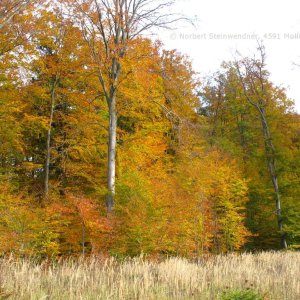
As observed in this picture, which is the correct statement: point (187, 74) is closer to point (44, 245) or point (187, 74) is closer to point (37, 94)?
point (37, 94)

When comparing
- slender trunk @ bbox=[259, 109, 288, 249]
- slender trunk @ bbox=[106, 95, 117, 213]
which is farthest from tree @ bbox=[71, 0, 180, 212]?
slender trunk @ bbox=[259, 109, 288, 249]

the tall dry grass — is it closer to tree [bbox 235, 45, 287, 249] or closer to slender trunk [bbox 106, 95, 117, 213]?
slender trunk [bbox 106, 95, 117, 213]

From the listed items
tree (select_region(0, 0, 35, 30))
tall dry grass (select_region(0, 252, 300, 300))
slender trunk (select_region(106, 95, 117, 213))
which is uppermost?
tree (select_region(0, 0, 35, 30))

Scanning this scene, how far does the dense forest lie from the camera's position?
12656 millimetres

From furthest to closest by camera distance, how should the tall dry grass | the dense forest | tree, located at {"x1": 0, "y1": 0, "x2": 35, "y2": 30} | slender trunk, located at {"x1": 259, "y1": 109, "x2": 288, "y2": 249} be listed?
slender trunk, located at {"x1": 259, "y1": 109, "x2": 288, "y2": 249} → the dense forest → tree, located at {"x1": 0, "y1": 0, "x2": 35, "y2": 30} → the tall dry grass

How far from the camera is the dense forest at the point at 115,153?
498 inches

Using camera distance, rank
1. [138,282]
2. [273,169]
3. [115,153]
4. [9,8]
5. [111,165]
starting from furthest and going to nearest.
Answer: [273,169] < [115,153] < [111,165] < [9,8] < [138,282]

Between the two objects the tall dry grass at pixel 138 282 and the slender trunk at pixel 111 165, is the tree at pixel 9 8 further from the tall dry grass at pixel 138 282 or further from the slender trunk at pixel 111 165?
the slender trunk at pixel 111 165

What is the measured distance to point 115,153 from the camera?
16969mm

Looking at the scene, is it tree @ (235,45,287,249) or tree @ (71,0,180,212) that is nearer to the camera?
tree @ (71,0,180,212)

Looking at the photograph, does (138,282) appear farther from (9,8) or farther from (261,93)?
(261,93)

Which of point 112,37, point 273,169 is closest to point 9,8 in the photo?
point 112,37

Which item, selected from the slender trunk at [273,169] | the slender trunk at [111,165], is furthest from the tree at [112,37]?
the slender trunk at [273,169]

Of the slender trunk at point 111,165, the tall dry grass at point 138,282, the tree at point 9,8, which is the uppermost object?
the tree at point 9,8
